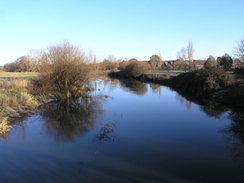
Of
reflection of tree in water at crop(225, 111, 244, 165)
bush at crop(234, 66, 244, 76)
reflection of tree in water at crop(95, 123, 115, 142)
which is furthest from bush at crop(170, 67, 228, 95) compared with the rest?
reflection of tree in water at crop(95, 123, 115, 142)

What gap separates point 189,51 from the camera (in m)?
46.9

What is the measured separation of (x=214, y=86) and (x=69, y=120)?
17.6 metres

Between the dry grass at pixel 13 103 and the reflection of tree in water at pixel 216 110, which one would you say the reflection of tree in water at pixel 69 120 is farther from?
the reflection of tree in water at pixel 216 110

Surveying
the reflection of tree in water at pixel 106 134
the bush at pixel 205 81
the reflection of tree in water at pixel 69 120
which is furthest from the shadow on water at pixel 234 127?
the reflection of tree in water at pixel 69 120

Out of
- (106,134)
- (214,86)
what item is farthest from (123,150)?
(214,86)

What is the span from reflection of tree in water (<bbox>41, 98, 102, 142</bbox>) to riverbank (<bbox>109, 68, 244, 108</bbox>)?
1159 centimetres

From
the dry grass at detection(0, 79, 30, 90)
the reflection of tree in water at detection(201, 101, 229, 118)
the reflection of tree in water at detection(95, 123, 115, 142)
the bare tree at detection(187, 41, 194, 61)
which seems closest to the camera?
the reflection of tree in water at detection(95, 123, 115, 142)

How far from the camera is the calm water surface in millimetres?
6461

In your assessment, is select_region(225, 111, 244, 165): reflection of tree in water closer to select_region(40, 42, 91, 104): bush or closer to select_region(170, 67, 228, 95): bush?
select_region(170, 67, 228, 95): bush

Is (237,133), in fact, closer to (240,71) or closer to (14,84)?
(240,71)

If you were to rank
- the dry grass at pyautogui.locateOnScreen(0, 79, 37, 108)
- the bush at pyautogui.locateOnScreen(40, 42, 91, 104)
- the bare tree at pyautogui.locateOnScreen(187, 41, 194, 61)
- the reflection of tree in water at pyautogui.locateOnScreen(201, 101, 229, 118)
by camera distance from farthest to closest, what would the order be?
1. the bare tree at pyautogui.locateOnScreen(187, 41, 194, 61)
2. the bush at pyautogui.locateOnScreen(40, 42, 91, 104)
3. the reflection of tree in water at pyautogui.locateOnScreen(201, 101, 229, 118)
4. the dry grass at pyautogui.locateOnScreen(0, 79, 37, 108)

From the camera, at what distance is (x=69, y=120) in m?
13.0

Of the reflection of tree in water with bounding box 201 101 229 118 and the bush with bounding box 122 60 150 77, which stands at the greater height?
the bush with bounding box 122 60 150 77

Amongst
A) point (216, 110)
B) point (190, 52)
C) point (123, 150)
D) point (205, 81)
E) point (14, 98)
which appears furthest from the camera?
point (190, 52)
